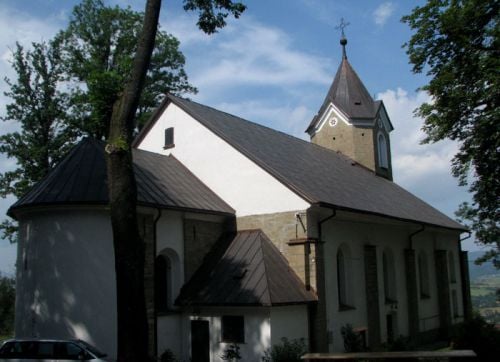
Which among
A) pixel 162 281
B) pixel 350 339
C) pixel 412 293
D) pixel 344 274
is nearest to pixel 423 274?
pixel 412 293

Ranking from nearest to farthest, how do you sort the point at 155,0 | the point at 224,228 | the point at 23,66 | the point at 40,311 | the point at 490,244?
the point at 155,0
the point at 40,311
the point at 224,228
the point at 23,66
the point at 490,244

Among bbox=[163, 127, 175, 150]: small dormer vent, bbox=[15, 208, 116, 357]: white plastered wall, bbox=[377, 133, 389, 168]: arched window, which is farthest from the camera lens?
bbox=[377, 133, 389, 168]: arched window

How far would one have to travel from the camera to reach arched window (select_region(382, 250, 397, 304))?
2395 cm

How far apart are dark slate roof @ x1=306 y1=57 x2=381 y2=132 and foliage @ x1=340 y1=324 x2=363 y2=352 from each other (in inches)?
623

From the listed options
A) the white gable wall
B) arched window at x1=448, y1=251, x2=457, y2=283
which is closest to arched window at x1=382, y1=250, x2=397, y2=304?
the white gable wall

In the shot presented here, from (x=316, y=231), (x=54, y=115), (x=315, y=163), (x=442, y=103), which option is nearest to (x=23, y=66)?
(x=54, y=115)

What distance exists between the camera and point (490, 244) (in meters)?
35.7

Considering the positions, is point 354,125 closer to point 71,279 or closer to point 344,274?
point 344,274

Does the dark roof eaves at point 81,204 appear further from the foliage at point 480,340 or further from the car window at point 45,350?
the foliage at point 480,340

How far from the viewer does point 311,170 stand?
22906mm

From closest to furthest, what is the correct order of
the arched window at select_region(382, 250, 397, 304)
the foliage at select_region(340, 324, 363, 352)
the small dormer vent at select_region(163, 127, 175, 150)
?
the foliage at select_region(340, 324, 363, 352) < the small dormer vent at select_region(163, 127, 175, 150) < the arched window at select_region(382, 250, 397, 304)

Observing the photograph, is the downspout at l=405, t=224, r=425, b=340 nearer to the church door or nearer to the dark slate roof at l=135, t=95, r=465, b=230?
the dark slate roof at l=135, t=95, r=465, b=230

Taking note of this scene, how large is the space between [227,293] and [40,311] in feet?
17.7

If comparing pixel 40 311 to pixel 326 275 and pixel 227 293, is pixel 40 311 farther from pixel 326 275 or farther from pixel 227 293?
pixel 326 275
